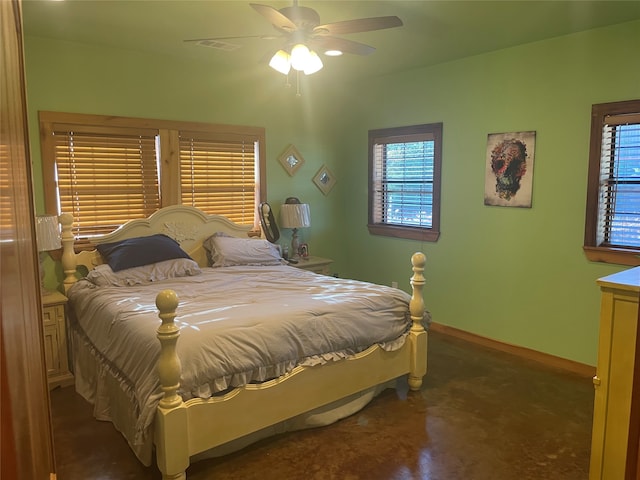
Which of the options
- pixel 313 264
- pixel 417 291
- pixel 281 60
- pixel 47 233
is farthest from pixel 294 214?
pixel 47 233

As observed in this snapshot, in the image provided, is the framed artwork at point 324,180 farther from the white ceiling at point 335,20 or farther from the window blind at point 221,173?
the white ceiling at point 335,20

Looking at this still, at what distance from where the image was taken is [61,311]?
339 cm

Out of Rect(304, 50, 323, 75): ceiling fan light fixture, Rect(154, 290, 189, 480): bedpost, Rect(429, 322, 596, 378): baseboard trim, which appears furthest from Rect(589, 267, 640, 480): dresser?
Rect(429, 322, 596, 378): baseboard trim

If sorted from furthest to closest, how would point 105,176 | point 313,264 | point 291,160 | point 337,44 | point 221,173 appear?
point 291,160 < point 313,264 < point 221,173 < point 105,176 < point 337,44

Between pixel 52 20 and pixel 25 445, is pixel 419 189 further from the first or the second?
pixel 25 445

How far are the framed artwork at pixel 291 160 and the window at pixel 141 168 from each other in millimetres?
259

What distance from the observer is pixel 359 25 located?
258 cm

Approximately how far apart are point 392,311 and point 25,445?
108 inches

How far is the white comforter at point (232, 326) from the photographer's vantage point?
2338 mm

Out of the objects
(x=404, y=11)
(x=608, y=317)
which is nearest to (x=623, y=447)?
(x=608, y=317)

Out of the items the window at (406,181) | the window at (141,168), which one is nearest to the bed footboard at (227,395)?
the window at (406,181)

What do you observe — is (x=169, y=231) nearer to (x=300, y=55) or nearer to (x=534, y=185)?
(x=300, y=55)

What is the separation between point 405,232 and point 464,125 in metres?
1.24

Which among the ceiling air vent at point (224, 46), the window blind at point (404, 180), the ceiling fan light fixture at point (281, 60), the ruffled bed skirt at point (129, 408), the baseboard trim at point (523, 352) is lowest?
the baseboard trim at point (523, 352)
